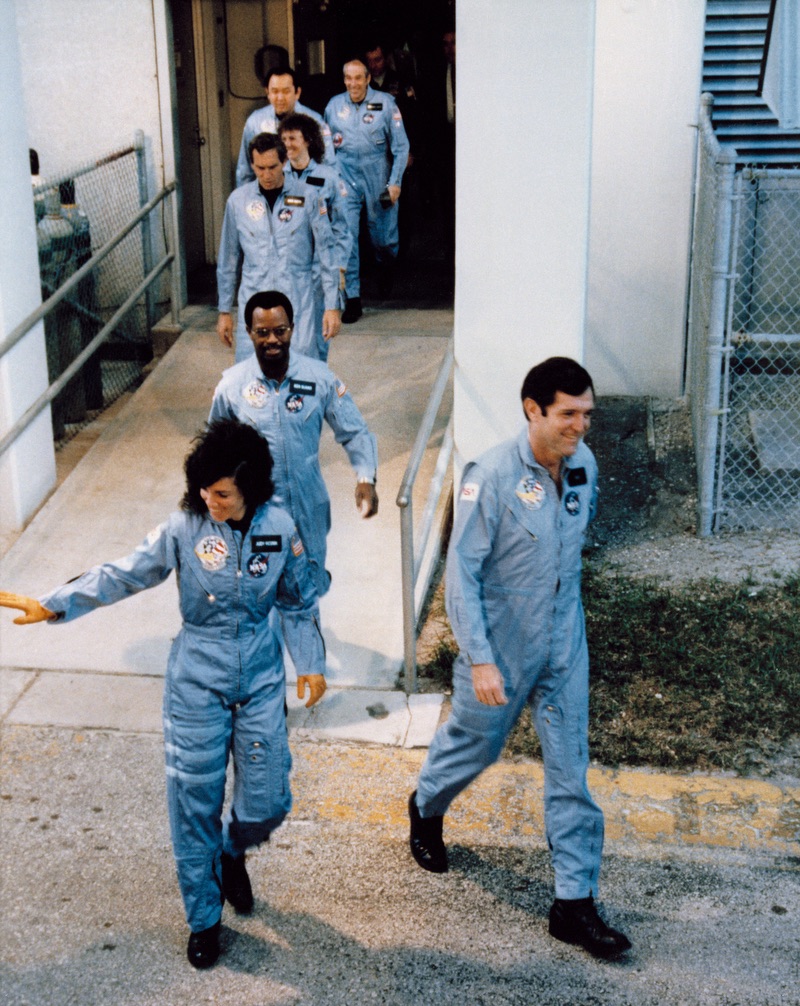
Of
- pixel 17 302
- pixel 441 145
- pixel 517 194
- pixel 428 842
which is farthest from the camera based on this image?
pixel 441 145

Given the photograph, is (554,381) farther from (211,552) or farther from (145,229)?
(145,229)

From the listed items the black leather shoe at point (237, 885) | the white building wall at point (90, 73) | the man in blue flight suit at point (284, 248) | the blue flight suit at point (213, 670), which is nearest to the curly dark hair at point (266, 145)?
the man in blue flight suit at point (284, 248)

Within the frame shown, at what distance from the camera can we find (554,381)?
402 centimetres

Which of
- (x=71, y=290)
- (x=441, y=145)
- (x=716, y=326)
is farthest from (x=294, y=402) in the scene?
(x=441, y=145)

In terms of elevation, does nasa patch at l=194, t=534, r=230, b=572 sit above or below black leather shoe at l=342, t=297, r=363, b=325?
above

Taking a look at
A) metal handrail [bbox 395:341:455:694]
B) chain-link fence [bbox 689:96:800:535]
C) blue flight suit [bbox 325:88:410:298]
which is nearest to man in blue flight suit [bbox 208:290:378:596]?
metal handrail [bbox 395:341:455:694]

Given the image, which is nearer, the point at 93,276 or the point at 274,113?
the point at 274,113

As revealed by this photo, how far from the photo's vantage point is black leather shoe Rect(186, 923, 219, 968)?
4090 millimetres

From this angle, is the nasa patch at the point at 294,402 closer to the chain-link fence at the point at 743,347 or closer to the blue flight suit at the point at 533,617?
the blue flight suit at the point at 533,617

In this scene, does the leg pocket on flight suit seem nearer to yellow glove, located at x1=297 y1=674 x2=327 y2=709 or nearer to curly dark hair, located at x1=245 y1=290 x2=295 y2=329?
yellow glove, located at x1=297 y1=674 x2=327 y2=709

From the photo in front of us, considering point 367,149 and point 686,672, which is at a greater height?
point 367,149

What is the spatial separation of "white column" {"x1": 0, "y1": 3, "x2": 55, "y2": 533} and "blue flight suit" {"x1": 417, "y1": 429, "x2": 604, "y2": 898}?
11.9ft

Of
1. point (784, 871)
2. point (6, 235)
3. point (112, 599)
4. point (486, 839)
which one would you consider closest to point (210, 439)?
point (112, 599)

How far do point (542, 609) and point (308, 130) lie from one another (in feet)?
13.0
